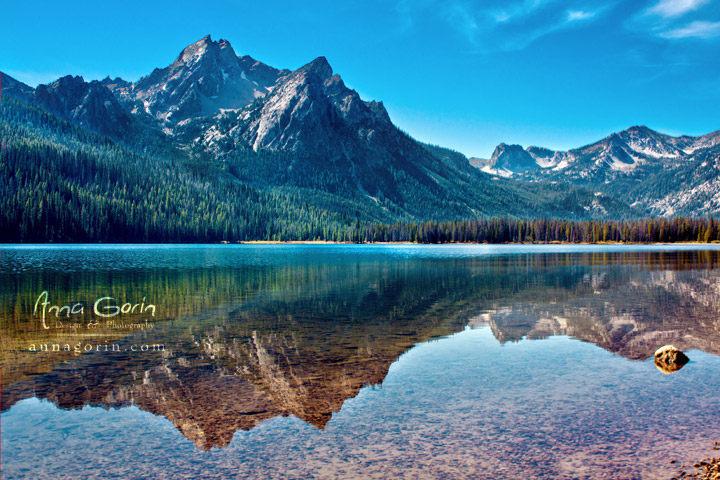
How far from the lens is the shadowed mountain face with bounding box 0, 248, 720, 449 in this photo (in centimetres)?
1492

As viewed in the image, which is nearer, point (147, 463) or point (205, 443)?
point (147, 463)

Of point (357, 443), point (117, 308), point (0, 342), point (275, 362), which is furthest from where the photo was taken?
point (117, 308)

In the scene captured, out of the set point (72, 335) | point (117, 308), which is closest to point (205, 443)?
point (72, 335)

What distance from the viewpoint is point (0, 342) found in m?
22.2

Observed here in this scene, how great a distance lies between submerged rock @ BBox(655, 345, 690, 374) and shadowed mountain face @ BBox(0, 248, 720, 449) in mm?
1189

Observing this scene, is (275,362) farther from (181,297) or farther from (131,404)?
(181,297)

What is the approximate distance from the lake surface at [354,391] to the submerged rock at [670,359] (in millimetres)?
→ 323

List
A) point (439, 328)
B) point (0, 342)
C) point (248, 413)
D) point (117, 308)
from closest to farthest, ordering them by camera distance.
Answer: point (248, 413)
point (0, 342)
point (439, 328)
point (117, 308)

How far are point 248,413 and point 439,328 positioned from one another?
15.0 m
